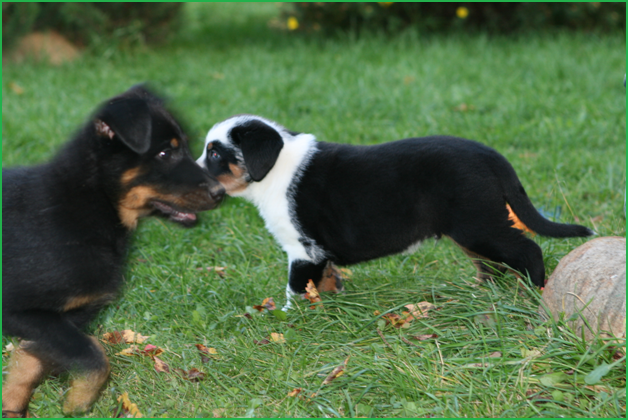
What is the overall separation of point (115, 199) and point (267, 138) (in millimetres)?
1077

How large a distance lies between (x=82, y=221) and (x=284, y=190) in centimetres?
120

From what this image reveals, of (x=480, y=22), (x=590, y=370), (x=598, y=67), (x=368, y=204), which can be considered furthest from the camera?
(x=480, y=22)

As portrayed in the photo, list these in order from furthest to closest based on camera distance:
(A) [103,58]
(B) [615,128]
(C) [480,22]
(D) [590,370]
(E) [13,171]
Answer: (C) [480,22] < (A) [103,58] < (B) [615,128] < (E) [13,171] < (D) [590,370]

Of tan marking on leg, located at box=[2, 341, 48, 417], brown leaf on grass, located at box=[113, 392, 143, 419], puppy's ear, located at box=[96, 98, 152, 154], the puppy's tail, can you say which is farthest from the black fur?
tan marking on leg, located at box=[2, 341, 48, 417]

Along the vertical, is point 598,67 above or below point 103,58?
above

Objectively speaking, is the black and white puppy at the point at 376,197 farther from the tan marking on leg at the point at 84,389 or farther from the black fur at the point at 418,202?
the tan marking on leg at the point at 84,389

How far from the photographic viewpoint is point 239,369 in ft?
10.4

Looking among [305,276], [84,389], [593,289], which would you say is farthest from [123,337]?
[593,289]

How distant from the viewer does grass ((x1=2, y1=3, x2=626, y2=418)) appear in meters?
2.89

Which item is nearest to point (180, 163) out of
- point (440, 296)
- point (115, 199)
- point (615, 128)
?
point (115, 199)

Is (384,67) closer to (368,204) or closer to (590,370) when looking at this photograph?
(368,204)

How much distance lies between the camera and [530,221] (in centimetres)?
351

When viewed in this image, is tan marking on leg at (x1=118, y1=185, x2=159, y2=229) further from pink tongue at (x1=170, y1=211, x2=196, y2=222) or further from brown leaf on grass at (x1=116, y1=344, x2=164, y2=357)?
brown leaf on grass at (x1=116, y1=344, x2=164, y2=357)

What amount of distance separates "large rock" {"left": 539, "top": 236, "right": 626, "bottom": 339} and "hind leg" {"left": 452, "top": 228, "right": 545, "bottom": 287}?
0.15 m
